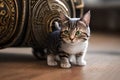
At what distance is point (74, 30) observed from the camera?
1.45 meters

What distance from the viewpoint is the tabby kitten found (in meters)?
1.46

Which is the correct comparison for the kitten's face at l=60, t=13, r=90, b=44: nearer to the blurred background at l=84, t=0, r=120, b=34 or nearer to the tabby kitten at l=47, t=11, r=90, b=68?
the tabby kitten at l=47, t=11, r=90, b=68

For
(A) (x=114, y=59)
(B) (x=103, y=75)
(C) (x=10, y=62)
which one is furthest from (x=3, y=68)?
(A) (x=114, y=59)

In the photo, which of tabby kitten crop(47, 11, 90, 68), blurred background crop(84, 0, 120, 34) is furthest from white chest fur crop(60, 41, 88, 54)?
blurred background crop(84, 0, 120, 34)

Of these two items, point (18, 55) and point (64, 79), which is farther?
point (18, 55)

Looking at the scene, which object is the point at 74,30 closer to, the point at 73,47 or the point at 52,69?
the point at 73,47

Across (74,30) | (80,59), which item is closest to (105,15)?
(80,59)

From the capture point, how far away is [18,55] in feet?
6.12

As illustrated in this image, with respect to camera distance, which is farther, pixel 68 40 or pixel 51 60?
pixel 51 60

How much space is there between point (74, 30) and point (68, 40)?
5cm

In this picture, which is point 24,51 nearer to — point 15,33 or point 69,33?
point 15,33

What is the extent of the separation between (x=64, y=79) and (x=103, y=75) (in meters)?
0.18

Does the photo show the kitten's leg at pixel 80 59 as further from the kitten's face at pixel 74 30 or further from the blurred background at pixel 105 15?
the blurred background at pixel 105 15

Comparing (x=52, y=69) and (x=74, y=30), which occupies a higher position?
(x=74, y=30)
